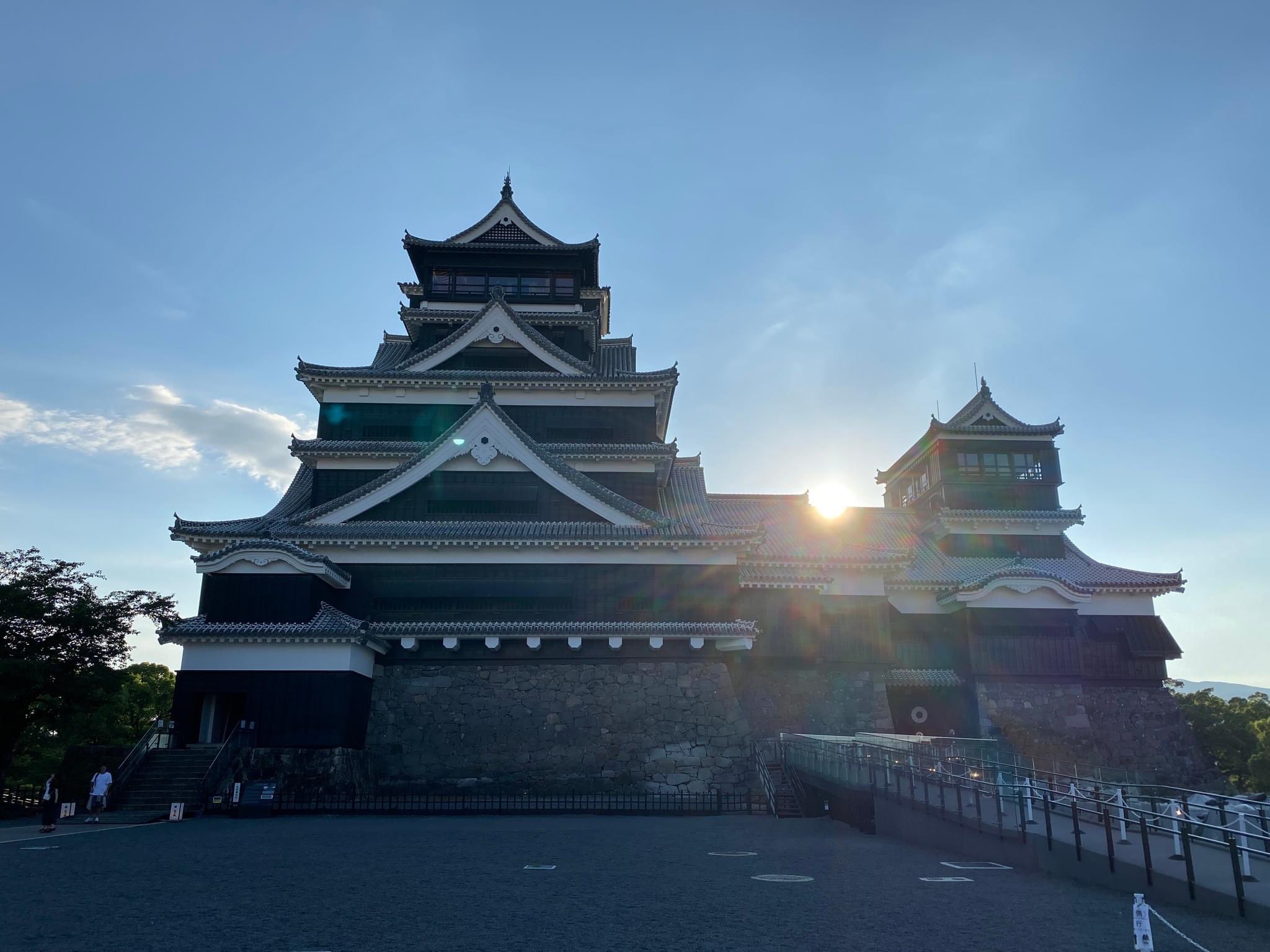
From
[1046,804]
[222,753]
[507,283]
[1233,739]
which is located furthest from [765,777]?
[1233,739]

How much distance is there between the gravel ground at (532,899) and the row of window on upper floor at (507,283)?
23.4m

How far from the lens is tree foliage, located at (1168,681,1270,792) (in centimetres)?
4081

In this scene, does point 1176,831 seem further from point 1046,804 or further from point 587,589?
point 587,589

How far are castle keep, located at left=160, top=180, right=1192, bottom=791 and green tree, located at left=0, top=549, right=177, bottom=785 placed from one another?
12.3 ft

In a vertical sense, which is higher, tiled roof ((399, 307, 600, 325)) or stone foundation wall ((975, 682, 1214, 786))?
tiled roof ((399, 307, 600, 325))

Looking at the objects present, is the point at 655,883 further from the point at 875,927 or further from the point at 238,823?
the point at 238,823

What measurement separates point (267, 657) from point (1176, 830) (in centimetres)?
2071

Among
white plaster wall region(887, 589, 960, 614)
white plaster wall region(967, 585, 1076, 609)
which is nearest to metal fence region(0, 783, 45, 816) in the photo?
white plaster wall region(887, 589, 960, 614)

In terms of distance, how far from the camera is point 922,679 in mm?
31672

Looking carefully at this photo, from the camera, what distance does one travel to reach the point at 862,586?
30.0m

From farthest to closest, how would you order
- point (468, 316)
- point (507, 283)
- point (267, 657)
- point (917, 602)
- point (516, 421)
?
point (507, 283) < point (468, 316) < point (917, 602) < point (516, 421) < point (267, 657)

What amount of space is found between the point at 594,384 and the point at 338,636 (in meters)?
12.2

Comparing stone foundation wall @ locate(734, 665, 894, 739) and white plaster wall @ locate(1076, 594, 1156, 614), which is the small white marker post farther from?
white plaster wall @ locate(1076, 594, 1156, 614)

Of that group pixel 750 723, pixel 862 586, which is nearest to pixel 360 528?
pixel 750 723
